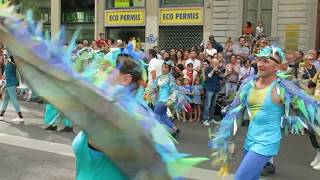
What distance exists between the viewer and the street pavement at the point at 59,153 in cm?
716

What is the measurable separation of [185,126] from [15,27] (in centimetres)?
1061

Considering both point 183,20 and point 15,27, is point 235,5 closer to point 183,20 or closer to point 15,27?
point 183,20

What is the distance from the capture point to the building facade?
20172 mm

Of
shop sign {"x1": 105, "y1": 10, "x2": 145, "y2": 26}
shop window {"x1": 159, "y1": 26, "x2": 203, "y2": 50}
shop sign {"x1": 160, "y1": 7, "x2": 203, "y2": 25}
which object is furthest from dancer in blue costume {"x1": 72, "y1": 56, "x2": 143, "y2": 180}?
shop sign {"x1": 105, "y1": 10, "x2": 145, "y2": 26}

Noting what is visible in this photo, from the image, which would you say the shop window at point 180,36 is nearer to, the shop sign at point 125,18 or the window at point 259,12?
the shop sign at point 125,18

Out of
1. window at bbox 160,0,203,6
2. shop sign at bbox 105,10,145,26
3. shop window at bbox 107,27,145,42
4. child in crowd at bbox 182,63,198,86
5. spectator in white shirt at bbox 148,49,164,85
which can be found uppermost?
window at bbox 160,0,203,6

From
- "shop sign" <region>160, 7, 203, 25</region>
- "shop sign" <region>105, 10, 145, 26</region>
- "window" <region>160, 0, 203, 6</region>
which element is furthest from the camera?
"shop sign" <region>105, 10, 145, 26</region>

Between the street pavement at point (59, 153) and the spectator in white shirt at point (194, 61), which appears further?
the spectator in white shirt at point (194, 61)

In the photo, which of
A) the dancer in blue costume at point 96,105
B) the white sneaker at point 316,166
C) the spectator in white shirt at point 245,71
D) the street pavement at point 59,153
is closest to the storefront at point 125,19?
the spectator in white shirt at point 245,71

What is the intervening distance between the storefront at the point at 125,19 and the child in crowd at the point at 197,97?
11606mm

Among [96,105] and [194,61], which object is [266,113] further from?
[194,61]

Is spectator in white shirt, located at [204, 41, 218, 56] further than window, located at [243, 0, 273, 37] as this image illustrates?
No

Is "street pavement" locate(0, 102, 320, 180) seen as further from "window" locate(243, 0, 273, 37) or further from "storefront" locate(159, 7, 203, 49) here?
"storefront" locate(159, 7, 203, 49)

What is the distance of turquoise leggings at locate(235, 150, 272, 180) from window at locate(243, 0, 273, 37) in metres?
17.0
